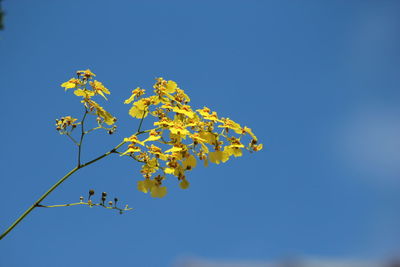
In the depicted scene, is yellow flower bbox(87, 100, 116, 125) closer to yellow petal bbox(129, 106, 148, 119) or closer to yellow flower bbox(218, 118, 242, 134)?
yellow petal bbox(129, 106, 148, 119)

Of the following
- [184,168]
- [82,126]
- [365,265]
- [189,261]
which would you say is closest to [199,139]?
[184,168]

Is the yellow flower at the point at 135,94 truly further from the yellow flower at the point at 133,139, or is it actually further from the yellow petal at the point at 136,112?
the yellow flower at the point at 133,139

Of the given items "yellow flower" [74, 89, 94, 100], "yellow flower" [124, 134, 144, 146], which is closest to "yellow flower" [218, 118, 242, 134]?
"yellow flower" [124, 134, 144, 146]

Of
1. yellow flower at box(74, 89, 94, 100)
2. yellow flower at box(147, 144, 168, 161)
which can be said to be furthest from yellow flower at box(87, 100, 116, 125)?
yellow flower at box(147, 144, 168, 161)

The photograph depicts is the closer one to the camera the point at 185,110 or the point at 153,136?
the point at 153,136

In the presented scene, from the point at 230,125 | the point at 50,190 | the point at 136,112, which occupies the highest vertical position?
the point at 136,112

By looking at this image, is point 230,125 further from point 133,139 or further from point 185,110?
point 133,139

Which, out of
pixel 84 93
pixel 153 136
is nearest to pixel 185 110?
pixel 153 136

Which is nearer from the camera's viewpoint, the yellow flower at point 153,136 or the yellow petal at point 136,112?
the yellow flower at point 153,136

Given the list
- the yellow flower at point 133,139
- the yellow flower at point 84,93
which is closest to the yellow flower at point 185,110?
the yellow flower at point 133,139

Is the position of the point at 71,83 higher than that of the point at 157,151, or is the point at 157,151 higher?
the point at 71,83

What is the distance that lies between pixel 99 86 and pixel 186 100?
0.73 m

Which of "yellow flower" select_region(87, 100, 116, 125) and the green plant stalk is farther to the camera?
"yellow flower" select_region(87, 100, 116, 125)

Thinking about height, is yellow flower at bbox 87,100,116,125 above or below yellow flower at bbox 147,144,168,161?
above
